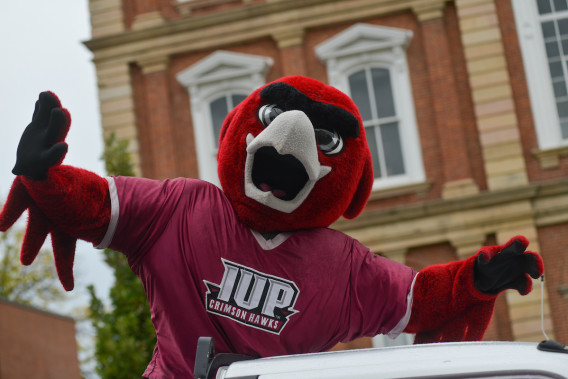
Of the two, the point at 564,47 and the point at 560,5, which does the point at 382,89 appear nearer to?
the point at 564,47

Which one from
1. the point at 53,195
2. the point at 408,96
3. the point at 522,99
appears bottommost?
the point at 53,195

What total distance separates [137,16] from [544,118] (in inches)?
248

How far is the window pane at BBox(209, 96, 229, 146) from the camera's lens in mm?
13023

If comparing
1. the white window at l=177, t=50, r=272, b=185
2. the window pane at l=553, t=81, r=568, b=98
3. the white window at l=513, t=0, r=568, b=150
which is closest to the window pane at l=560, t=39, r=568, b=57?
the white window at l=513, t=0, r=568, b=150

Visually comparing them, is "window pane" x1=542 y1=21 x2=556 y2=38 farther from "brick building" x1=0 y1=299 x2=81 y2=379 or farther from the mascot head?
the mascot head

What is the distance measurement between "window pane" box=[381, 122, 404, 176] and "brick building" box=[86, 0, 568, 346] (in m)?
0.02

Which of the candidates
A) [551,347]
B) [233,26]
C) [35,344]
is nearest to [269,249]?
[551,347]

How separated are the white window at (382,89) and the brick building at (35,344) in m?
6.69

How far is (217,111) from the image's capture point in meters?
13.1

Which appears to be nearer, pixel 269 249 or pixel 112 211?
pixel 112 211

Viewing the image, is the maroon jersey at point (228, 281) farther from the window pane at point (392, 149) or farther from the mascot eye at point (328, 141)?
the window pane at point (392, 149)

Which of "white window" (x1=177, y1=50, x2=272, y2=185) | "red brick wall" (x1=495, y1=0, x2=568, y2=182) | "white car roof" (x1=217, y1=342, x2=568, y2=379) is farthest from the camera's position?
"white window" (x1=177, y1=50, x2=272, y2=185)

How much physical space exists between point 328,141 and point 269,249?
1.51ft

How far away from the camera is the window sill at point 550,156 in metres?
12.1
